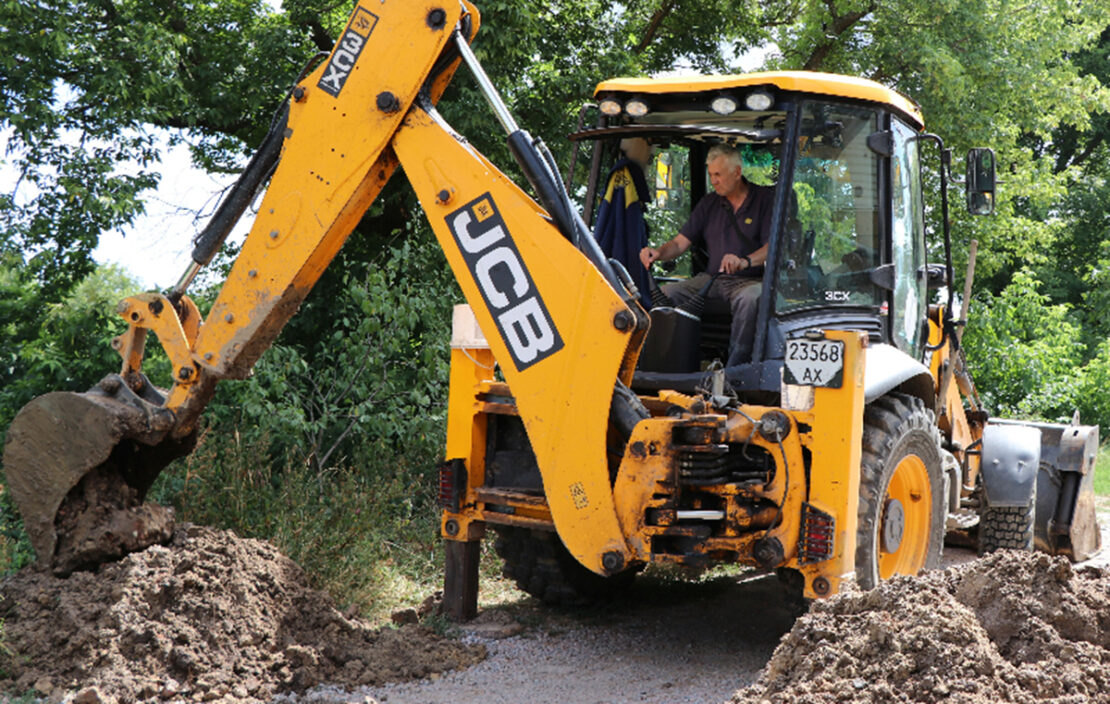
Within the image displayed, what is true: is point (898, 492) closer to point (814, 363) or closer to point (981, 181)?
point (814, 363)

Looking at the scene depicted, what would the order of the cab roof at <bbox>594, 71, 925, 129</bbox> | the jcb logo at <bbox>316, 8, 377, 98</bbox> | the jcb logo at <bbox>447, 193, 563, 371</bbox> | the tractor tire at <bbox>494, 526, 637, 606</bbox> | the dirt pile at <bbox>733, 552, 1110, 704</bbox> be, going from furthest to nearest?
the tractor tire at <bbox>494, 526, 637, 606</bbox> < the cab roof at <bbox>594, 71, 925, 129</bbox> < the jcb logo at <bbox>316, 8, 377, 98</bbox> < the jcb logo at <bbox>447, 193, 563, 371</bbox> < the dirt pile at <bbox>733, 552, 1110, 704</bbox>

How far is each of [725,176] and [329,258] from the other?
2.11 metres

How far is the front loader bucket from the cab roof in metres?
3.18

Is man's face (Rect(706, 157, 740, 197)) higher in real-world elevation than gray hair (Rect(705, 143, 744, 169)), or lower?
lower

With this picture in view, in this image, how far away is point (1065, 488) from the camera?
7.95m

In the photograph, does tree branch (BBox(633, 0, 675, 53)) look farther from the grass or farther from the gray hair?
the gray hair

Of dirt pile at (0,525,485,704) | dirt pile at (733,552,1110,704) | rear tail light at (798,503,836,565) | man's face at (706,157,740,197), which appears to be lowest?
dirt pile at (0,525,485,704)

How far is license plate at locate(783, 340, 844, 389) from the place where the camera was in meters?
4.80

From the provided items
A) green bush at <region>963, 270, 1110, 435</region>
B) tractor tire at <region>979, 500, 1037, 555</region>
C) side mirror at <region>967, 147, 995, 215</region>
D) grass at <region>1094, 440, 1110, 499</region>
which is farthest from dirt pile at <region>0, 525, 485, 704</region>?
green bush at <region>963, 270, 1110, 435</region>

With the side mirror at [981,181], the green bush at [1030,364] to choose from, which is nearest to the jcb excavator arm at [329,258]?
the side mirror at [981,181]

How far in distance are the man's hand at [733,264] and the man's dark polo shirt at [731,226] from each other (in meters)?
0.03

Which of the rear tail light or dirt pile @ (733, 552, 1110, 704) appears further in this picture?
the rear tail light

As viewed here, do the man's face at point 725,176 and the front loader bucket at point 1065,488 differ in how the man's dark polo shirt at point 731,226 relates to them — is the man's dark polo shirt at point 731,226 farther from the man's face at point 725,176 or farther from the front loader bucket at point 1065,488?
the front loader bucket at point 1065,488

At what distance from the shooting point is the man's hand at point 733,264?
18.4 ft
